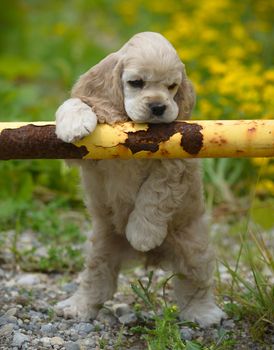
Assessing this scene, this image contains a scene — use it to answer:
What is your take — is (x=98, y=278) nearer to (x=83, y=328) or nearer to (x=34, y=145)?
(x=83, y=328)

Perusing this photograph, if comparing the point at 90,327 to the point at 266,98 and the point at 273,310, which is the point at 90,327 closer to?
the point at 273,310

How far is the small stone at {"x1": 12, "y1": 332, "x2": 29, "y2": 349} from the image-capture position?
3.31 metres

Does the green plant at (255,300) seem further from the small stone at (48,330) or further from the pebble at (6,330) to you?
the pebble at (6,330)

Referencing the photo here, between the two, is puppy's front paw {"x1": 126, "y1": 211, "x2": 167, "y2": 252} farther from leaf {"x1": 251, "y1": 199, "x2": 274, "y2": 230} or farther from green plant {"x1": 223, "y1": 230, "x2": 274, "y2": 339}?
leaf {"x1": 251, "y1": 199, "x2": 274, "y2": 230}

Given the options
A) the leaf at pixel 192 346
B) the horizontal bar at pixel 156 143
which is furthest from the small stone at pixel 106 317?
the horizontal bar at pixel 156 143

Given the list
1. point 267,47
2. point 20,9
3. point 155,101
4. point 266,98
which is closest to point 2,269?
point 155,101

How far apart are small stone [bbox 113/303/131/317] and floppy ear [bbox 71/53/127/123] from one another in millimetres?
959

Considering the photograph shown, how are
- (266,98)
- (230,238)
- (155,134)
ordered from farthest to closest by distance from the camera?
(266,98), (230,238), (155,134)

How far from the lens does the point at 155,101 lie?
130 inches

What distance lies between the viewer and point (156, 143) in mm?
3232

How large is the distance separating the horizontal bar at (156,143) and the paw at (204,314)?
34.1 inches

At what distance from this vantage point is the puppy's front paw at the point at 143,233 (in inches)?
137

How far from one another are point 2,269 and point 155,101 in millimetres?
1520

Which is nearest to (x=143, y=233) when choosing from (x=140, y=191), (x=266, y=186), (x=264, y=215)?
(x=140, y=191)
